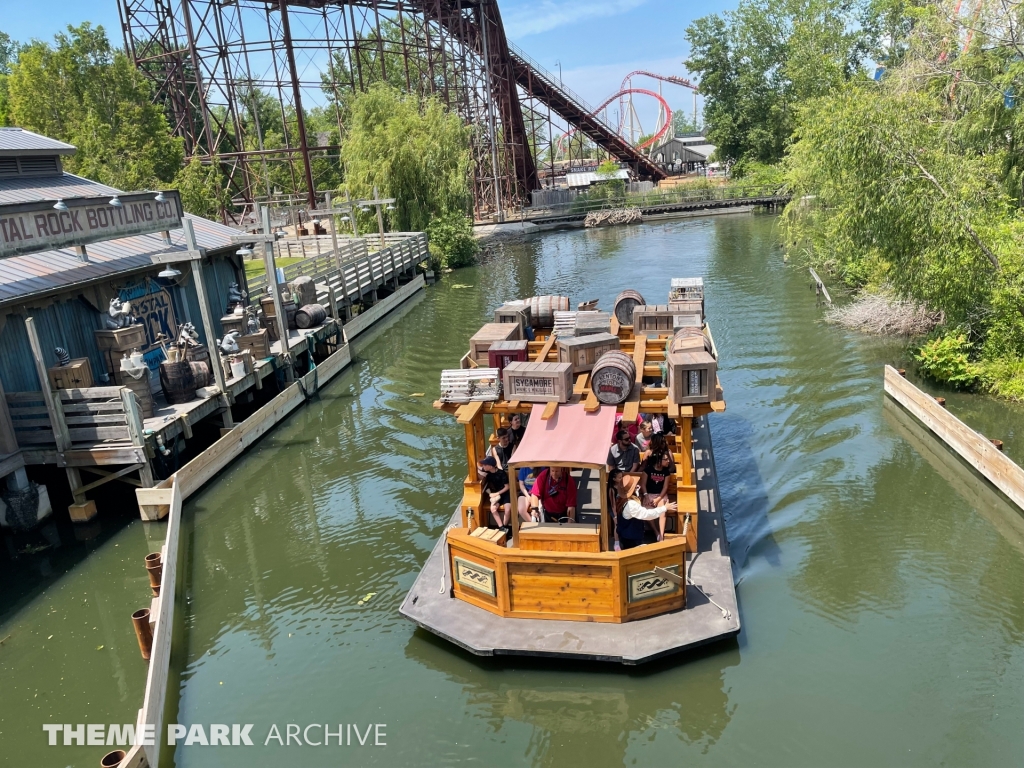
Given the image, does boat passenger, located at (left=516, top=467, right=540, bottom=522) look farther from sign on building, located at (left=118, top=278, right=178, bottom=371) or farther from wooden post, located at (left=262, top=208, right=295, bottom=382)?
wooden post, located at (left=262, top=208, right=295, bottom=382)

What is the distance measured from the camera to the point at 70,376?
1309cm

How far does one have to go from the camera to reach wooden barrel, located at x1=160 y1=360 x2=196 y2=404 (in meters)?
14.9

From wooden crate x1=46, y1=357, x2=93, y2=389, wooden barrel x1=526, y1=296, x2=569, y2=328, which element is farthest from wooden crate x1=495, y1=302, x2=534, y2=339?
wooden crate x1=46, y1=357, x2=93, y2=389

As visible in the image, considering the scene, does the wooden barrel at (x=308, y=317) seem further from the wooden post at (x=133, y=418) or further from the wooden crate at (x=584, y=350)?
the wooden crate at (x=584, y=350)

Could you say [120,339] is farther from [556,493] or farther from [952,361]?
[952,361]

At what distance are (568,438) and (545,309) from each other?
5.98 metres

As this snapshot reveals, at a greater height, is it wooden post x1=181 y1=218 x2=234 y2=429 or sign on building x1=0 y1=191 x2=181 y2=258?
sign on building x1=0 y1=191 x2=181 y2=258

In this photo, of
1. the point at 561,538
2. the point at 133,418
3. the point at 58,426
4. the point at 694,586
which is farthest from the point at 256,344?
the point at 694,586

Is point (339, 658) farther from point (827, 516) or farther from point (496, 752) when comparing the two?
point (827, 516)

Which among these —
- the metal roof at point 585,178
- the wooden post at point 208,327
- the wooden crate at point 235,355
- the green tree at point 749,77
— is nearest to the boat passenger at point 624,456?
the wooden post at point 208,327

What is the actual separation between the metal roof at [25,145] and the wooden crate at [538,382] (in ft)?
43.4

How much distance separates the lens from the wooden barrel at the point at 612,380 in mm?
9141

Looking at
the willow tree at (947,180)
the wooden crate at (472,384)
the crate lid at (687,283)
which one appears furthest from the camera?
the crate lid at (687,283)

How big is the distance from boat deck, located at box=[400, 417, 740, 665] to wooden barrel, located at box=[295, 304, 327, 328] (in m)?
13.5
